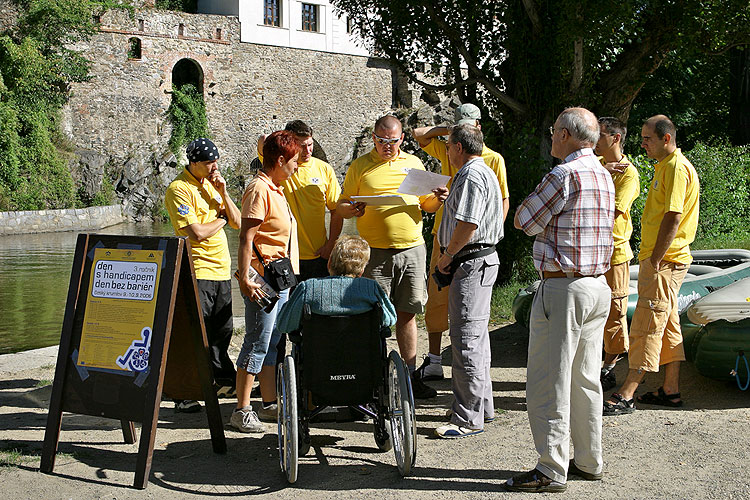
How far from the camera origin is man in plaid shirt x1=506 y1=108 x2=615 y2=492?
3812 mm

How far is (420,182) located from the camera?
5309 millimetres

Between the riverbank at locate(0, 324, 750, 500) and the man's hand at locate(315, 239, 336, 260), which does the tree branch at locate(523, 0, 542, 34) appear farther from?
the riverbank at locate(0, 324, 750, 500)

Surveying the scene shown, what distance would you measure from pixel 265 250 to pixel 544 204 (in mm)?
1821

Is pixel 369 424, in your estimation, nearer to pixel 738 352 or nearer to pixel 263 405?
pixel 263 405

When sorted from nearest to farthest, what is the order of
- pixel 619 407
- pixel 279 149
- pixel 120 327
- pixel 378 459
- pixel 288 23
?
pixel 120 327 < pixel 378 459 < pixel 279 149 < pixel 619 407 < pixel 288 23

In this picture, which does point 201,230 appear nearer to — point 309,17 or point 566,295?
point 566,295

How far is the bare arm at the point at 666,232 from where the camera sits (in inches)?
194

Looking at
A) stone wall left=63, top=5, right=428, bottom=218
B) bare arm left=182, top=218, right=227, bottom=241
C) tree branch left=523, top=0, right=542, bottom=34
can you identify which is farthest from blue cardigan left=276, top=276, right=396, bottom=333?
stone wall left=63, top=5, right=428, bottom=218

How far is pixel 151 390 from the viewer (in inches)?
164

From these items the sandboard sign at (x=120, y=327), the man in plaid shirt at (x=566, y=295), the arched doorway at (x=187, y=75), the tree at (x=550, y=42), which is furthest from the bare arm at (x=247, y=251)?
the arched doorway at (x=187, y=75)

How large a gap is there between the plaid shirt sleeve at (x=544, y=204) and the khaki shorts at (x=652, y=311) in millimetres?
1595

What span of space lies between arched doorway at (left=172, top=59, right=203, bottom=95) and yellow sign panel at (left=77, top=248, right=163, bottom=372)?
3418 cm

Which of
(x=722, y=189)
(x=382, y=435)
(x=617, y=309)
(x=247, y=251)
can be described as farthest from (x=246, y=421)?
(x=722, y=189)

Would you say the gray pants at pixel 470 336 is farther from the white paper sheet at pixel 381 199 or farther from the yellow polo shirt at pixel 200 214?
the yellow polo shirt at pixel 200 214
